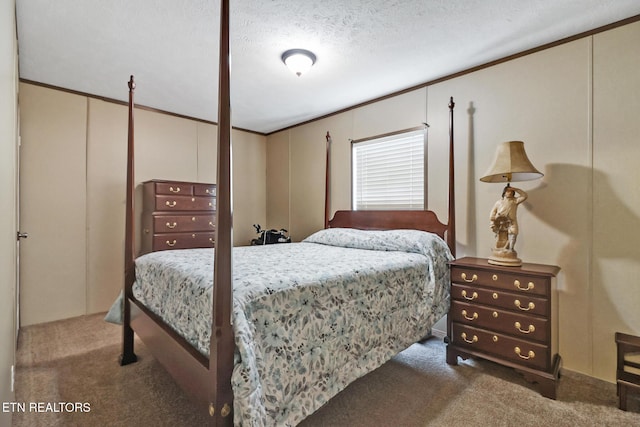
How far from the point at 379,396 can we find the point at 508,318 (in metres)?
1.04

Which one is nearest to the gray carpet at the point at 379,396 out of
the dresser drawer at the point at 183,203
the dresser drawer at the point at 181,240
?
the dresser drawer at the point at 181,240

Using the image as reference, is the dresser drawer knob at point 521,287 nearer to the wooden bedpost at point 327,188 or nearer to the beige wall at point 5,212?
the wooden bedpost at point 327,188

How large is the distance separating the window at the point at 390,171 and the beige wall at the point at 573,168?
0.26 meters

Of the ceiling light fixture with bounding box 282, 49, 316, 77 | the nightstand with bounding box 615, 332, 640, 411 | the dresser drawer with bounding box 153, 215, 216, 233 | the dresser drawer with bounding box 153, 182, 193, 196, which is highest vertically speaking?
the ceiling light fixture with bounding box 282, 49, 316, 77

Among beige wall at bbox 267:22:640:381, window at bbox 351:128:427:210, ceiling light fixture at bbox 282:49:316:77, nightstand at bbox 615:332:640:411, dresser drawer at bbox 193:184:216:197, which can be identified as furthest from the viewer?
dresser drawer at bbox 193:184:216:197

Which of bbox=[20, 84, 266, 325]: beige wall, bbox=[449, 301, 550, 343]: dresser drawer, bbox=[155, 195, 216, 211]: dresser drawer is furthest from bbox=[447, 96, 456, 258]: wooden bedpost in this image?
bbox=[20, 84, 266, 325]: beige wall

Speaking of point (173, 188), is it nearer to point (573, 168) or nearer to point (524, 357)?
point (524, 357)

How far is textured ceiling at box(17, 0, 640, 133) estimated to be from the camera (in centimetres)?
201

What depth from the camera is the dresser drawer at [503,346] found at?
6.53 feet

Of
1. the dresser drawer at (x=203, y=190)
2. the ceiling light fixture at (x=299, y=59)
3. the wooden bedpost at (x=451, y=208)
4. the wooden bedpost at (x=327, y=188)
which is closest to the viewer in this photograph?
the ceiling light fixture at (x=299, y=59)

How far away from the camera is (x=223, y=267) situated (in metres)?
1.18

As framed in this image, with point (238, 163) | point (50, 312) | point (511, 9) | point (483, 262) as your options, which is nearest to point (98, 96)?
point (238, 163)

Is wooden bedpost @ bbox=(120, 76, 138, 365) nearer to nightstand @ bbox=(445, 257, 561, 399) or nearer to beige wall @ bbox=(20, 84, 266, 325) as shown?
beige wall @ bbox=(20, 84, 266, 325)

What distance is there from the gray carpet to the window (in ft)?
5.23
